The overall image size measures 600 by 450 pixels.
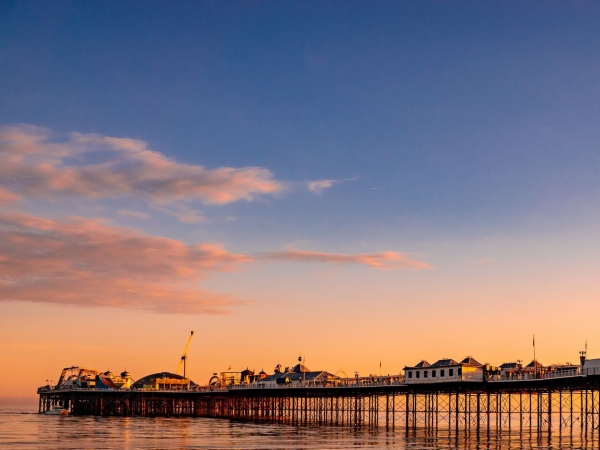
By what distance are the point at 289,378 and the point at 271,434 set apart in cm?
5677

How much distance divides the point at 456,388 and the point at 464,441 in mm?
24017

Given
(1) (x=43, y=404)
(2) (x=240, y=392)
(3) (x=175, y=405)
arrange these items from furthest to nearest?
→ (1) (x=43, y=404)
(3) (x=175, y=405)
(2) (x=240, y=392)

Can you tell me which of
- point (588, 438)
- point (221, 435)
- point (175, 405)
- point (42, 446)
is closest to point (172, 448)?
point (42, 446)

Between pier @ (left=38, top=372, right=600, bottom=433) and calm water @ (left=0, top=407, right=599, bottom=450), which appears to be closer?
calm water @ (left=0, top=407, right=599, bottom=450)

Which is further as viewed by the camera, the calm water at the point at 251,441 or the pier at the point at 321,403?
the pier at the point at 321,403

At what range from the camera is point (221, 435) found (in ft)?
284

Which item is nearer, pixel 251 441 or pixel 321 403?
pixel 251 441

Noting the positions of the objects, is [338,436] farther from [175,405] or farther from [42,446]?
[175,405]

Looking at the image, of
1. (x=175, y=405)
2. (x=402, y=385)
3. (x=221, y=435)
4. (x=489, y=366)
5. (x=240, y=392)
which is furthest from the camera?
(x=175, y=405)

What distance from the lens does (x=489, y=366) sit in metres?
103

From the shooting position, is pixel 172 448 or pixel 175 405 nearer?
pixel 172 448

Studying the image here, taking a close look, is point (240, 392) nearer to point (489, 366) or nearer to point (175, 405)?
point (175, 405)

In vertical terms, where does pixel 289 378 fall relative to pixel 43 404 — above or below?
above

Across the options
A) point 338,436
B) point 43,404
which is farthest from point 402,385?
point 43,404
